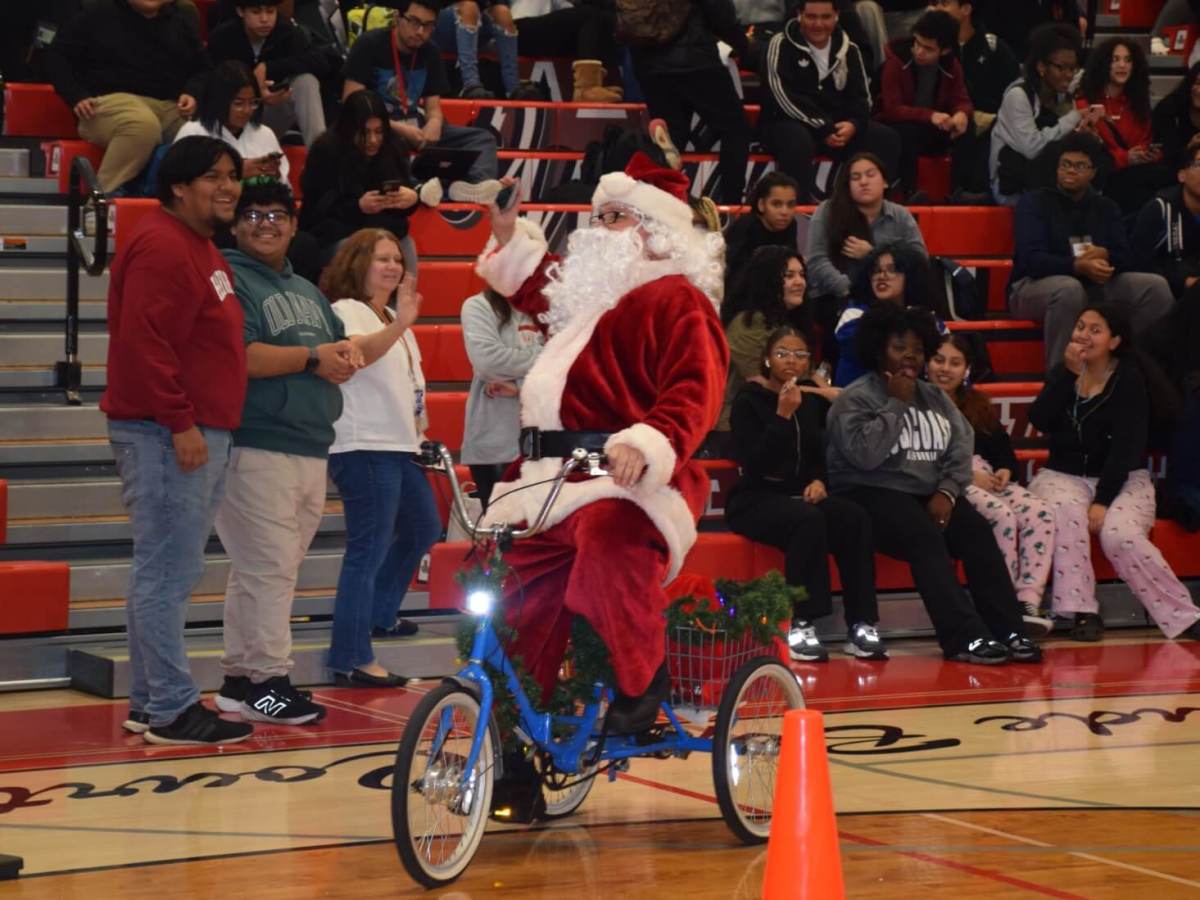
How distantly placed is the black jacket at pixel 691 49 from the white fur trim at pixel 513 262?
16.8 feet

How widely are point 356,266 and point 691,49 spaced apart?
12.5ft

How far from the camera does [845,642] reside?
827 cm

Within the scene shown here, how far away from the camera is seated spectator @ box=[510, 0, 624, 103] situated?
462 inches

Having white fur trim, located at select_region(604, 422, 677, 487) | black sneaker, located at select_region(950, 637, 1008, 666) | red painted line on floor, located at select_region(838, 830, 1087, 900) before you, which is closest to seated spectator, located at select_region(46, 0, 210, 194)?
black sneaker, located at select_region(950, 637, 1008, 666)

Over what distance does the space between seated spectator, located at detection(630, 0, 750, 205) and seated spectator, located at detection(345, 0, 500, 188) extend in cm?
95

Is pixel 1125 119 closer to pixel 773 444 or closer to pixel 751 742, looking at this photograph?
pixel 773 444

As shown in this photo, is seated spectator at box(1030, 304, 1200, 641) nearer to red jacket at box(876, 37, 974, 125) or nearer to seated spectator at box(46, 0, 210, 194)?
red jacket at box(876, 37, 974, 125)

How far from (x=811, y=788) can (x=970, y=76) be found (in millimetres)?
8995

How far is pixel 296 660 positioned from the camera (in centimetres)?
695

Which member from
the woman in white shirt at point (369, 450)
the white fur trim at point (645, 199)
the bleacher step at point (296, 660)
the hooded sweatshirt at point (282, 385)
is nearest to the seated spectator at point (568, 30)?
the woman in white shirt at point (369, 450)

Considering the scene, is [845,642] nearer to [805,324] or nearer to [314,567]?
[805,324]

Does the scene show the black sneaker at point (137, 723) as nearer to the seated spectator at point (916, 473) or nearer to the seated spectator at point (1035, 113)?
the seated spectator at point (916, 473)

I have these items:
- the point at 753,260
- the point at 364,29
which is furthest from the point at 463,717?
the point at 364,29

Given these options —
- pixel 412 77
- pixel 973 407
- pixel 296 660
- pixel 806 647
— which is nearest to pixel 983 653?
pixel 806 647
